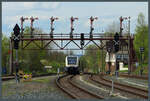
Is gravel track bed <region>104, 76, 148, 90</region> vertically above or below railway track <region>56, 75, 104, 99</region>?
below

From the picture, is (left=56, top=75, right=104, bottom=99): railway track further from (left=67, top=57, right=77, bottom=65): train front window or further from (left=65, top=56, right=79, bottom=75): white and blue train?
(left=67, top=57, right=77, bottom=65): train front window

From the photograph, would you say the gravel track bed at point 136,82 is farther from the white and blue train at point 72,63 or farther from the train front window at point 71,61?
the train front window at point 71,61

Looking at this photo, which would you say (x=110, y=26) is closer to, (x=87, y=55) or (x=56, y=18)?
(x=87, y=55)

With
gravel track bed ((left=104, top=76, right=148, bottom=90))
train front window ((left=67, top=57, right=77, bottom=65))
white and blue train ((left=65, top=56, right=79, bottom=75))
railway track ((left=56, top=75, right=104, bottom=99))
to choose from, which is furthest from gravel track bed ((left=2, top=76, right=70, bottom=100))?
train front window ((left=67, top=57, right=77, bottom=65))

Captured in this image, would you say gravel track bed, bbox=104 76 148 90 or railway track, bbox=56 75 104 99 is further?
gravel track bed, bbox=104 76 148 90

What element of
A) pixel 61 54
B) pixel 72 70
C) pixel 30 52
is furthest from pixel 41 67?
pixel 61 54

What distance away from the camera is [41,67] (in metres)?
58.1

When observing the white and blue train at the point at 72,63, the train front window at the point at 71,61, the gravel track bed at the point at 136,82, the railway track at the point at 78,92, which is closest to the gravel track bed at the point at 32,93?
the railway track at the point at 78,92

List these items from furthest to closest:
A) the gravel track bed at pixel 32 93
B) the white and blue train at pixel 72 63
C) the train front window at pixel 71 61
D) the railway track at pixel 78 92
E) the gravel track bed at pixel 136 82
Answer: the train front window at pixel 71 61
the white and blue train at pixel 72 63
the gravel track bed at pixel 136 82
the gravel track bed at pixel 32 93
the railway track at pixel 78 92

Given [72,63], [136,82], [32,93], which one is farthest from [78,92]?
[72,63]

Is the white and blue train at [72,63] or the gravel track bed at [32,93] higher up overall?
the white and blue train at [72,63]

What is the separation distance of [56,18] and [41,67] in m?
23.0

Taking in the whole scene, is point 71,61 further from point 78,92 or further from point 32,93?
point 32,93

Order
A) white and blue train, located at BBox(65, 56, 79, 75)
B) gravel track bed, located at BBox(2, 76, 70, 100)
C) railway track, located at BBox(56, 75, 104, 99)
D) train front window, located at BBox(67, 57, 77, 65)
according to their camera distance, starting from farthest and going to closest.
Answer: train front window, located at BBox(67, 57, 77, 65), white and blue train, located at BBox(65, 56, 79, 75), gravel track bed, located at BBox(2, 76, 70, 100), railway track, located at BBox(56, 75, 104, 99)
